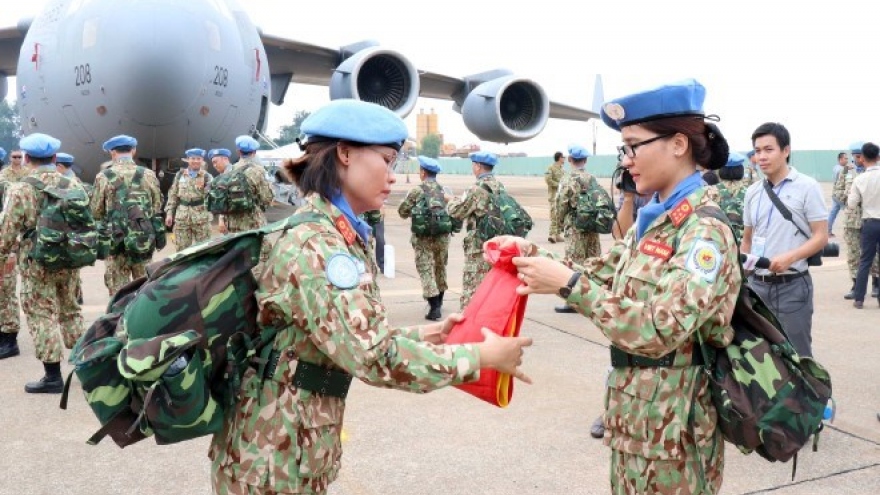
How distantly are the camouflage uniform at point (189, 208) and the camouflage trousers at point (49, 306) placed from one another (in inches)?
179

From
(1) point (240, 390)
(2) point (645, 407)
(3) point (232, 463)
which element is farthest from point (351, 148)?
(2) point (645, 407)

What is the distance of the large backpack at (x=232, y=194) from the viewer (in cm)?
898

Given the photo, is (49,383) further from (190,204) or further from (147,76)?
(147,76)

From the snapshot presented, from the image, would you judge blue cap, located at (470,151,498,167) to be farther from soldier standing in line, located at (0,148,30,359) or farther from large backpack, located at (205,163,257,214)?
soldier standing in line, located at (0,148,30,359)

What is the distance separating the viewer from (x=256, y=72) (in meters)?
12.1

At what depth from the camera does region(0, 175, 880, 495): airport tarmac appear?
138 inches

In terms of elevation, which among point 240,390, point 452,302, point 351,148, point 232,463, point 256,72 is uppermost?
point 256,72

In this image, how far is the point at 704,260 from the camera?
1.82 meters

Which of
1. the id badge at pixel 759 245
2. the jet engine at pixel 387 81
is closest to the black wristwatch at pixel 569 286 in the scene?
the id badge at pixel 759 245

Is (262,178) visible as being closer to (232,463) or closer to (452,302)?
(452,302)

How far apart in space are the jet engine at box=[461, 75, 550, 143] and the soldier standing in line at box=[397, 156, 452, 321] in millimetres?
7538

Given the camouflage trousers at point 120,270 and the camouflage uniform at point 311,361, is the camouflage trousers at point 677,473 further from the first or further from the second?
the camouflage trousers at point 120,270

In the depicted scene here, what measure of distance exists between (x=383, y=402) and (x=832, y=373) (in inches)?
134

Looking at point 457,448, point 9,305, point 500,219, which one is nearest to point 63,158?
point 9,305
